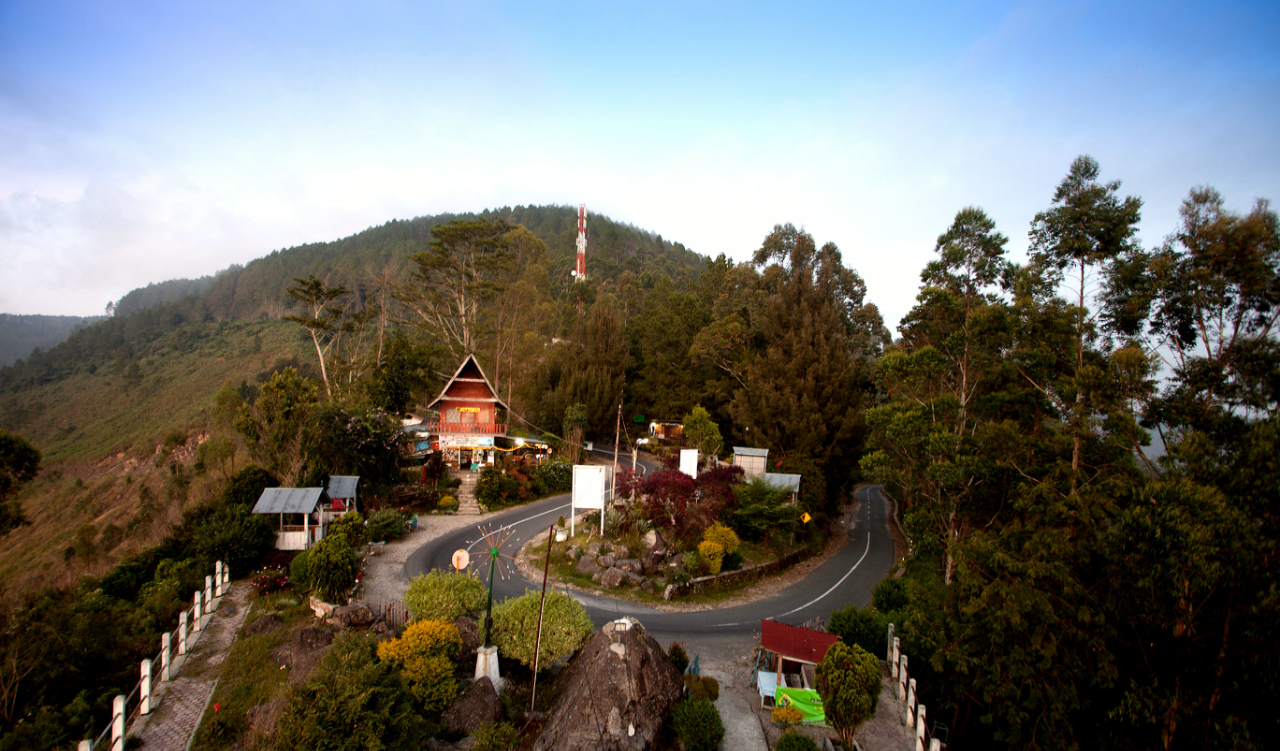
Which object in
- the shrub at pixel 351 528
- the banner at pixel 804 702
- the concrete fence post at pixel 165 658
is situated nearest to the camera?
the banner at pixel 804 702

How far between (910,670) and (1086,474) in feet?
20.8

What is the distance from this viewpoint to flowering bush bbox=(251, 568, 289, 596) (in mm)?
15031

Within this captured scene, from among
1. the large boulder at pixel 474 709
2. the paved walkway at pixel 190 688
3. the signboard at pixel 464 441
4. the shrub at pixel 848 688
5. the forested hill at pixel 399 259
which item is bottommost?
the paved walkway at pixel 190 688

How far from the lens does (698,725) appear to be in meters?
9.09

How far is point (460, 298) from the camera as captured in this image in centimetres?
3684

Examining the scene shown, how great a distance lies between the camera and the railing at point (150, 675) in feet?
26.2

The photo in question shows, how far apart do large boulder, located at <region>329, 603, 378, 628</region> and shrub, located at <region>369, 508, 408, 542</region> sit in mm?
7498

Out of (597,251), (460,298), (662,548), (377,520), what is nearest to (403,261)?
(597,251)

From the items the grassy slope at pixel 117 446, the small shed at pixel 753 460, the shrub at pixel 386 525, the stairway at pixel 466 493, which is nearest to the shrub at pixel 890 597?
the small shed at pixel 753 460

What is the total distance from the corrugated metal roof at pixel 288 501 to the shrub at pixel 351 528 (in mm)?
1057

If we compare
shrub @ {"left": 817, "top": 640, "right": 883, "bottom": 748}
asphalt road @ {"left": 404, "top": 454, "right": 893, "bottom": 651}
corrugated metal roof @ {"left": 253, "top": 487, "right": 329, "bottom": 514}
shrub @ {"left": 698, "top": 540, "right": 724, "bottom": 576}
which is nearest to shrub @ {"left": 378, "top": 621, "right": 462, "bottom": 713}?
asphalt road @ {"left": 404, "top": 454, "right": 893, "bottom": 651}

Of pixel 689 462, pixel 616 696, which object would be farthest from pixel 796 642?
pixel 689 462

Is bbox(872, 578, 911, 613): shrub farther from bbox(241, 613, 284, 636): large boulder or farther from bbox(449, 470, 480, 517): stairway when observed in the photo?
bbox(449, 470, 480, 517): stairway

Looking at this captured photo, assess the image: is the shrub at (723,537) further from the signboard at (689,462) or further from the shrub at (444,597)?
the shrub at (444,597)
